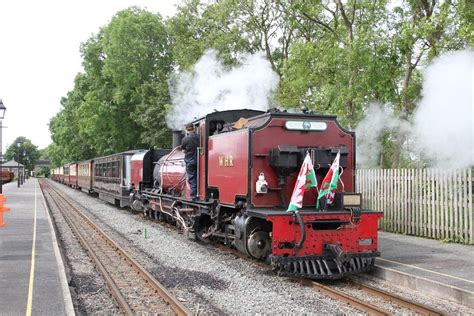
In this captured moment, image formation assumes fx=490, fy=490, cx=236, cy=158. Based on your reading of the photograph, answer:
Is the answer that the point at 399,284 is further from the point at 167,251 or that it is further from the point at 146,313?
the point at 167,251

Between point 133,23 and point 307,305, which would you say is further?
point 133,23

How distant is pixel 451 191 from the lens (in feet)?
32.7

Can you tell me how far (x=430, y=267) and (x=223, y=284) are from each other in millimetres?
3159

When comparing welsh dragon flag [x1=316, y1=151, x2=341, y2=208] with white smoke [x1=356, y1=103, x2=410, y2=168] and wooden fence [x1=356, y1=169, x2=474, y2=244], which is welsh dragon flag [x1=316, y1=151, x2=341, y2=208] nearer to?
wooden fence [x1=356, y1=169, x2=474, y2=244]

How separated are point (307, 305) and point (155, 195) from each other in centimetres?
874

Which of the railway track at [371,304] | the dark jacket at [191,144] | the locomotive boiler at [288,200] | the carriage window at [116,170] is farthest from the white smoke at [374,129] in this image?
the carriage window at [116,170]

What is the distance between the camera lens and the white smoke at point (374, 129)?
46.4 feet

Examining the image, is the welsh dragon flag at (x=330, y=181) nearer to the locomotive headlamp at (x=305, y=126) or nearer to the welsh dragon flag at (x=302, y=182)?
the welsh dragon flag at (x=302, y=182)

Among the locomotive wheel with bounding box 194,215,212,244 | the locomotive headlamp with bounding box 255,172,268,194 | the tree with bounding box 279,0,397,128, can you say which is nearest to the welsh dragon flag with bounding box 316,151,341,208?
the locomotive headlamp with bounding box 255,172,268,194

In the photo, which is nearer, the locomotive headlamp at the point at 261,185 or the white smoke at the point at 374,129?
the locomotive headlamp at the point at 261,185

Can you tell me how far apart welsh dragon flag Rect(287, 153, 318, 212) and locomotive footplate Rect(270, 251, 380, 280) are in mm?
772

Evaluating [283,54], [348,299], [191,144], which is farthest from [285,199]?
[283,54]

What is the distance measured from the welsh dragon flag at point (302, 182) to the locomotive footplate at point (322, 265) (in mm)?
772

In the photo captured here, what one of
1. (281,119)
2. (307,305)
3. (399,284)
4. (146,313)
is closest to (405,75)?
Answer: (281,119)
